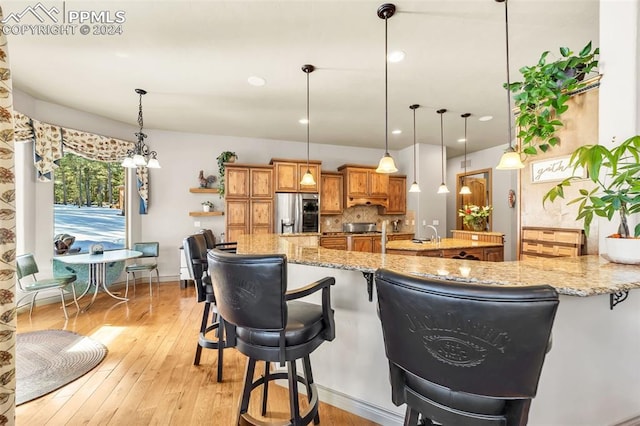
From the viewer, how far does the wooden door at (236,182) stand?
16.3 ft

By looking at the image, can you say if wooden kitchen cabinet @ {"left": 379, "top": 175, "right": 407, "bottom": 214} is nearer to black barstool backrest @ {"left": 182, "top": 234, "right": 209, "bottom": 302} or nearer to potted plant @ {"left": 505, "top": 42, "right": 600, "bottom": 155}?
potted plant @ {"left": 505, "top": 42, "right": 600, "bottom": 155}

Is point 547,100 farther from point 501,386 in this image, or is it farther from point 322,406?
point 322,406

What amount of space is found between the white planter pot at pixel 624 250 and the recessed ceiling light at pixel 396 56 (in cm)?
220

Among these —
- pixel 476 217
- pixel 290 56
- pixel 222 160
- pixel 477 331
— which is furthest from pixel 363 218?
pixel 477 331

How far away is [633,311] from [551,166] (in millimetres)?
1043

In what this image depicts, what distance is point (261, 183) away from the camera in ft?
16.9

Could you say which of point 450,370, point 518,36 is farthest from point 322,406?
point 518,36

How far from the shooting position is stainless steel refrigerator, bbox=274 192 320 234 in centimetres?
523

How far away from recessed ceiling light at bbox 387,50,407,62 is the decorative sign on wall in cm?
154

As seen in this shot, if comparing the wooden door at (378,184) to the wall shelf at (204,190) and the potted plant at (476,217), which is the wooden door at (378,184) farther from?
the wall shelf at (204,190)

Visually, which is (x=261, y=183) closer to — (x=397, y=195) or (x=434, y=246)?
(x=397, y=195)

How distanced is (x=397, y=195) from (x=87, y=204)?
5.91 meters

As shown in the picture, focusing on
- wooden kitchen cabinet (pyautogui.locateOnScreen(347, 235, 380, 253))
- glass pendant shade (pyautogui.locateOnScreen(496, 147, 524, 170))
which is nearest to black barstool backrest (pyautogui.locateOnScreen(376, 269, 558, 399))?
glass pendant shade (pyautogui.locateOnScreen(496, 147, 524, 170))

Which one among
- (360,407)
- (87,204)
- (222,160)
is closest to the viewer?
(360,407)
